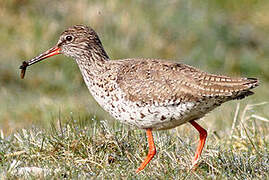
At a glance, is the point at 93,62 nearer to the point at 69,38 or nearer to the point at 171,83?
the point at 69,38

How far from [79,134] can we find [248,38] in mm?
7266

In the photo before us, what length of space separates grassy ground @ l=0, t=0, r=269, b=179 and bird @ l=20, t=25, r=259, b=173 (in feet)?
1.17

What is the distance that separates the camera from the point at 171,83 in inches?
210

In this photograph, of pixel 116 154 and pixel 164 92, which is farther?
pixel 116 154

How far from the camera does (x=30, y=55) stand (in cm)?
1046

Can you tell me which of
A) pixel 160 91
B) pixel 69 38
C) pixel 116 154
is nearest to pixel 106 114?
pixel 69 38

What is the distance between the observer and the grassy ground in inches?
210

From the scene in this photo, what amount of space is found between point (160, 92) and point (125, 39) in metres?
6.05

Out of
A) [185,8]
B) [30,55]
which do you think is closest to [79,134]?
[30,55]

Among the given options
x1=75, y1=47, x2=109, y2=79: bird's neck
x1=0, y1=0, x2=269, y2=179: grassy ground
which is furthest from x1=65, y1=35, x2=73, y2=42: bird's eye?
x1=0, y1=0, x2=269, y2=179: grassy ground

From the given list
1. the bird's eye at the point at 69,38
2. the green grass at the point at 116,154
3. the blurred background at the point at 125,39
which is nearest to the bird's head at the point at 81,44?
the bird's eye at the point at 69,38

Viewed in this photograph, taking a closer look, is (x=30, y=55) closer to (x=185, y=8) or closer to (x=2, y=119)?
(x=2, y=119)

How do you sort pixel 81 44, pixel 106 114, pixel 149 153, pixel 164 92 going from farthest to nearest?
1. pixel 106 114
2. pixel 81 44
3. pixel 149 153
4. pixel 164 92

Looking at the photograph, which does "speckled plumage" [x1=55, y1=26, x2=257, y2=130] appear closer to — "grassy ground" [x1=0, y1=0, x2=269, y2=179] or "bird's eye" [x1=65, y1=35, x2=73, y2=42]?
"grassy ground" [x1=0, y1=0, x2=269, y2=179]
